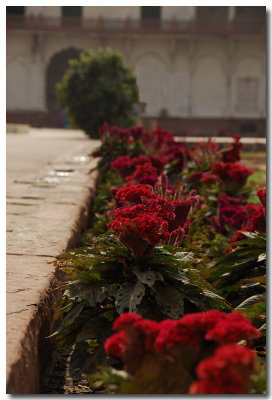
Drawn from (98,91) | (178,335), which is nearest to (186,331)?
(178,335)

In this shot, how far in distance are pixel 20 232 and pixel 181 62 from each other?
1506mm

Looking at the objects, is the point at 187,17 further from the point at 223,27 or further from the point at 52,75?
the point at 52,75

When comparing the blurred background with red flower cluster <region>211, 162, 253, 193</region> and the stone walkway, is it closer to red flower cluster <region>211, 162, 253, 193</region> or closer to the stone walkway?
red flower cluster <region>211, 162, 253, 193</region>

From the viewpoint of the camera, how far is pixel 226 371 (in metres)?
0.74

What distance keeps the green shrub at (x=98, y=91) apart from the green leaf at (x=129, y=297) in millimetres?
5067

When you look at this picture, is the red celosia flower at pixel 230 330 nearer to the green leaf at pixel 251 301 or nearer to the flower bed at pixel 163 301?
the flower bed at pixel 163 301

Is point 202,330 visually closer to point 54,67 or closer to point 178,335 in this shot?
point 178,335

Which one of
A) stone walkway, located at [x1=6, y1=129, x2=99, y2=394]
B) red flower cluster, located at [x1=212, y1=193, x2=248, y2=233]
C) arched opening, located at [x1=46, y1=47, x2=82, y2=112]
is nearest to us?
stone walkway, located at [x1=6, y1=129, x2=99, y2=394]

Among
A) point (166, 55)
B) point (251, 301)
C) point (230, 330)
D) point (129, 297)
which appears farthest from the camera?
point (166, 55)

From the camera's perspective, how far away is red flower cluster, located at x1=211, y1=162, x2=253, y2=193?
3660 millimetres

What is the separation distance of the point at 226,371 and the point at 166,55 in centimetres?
313

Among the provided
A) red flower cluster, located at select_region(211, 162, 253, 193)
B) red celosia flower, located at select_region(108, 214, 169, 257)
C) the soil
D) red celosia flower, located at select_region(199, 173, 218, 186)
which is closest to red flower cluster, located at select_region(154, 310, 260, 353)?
red celosia flower, located at select_region(108, 214, 169, 257)

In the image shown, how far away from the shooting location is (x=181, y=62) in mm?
3338
